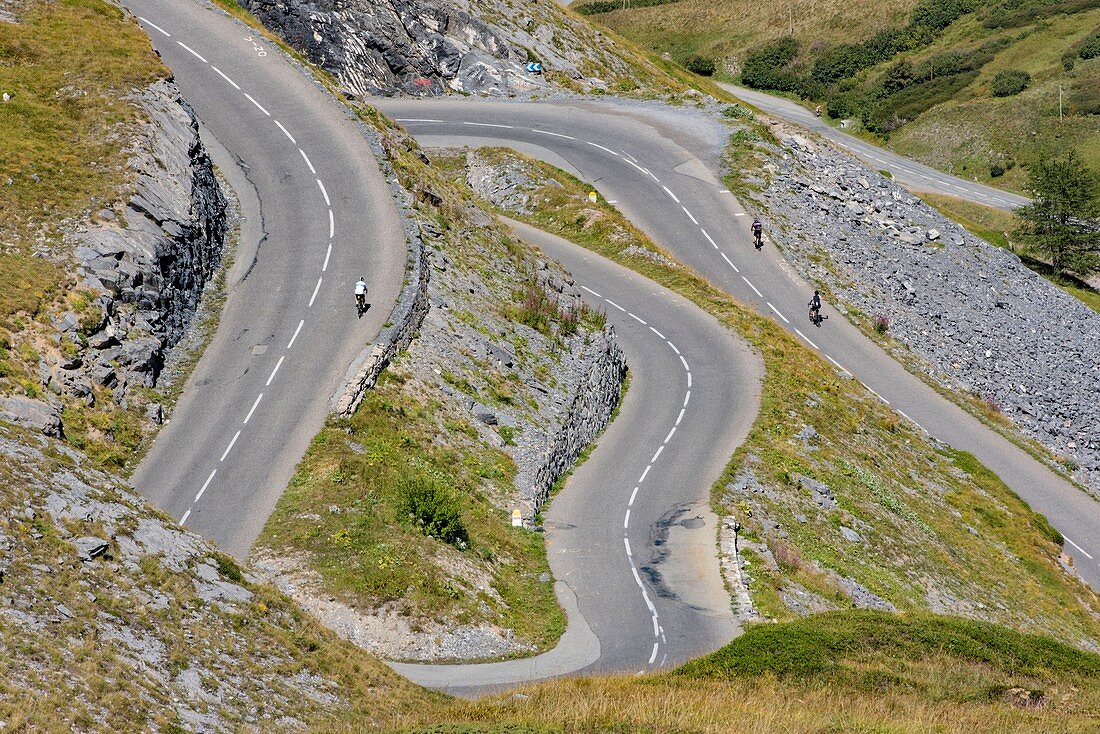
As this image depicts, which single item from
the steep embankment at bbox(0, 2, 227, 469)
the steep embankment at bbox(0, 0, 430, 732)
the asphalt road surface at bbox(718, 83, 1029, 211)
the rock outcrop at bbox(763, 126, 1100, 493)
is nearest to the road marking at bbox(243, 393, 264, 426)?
the steep embankment at bbox(0, 2, 227, 469)

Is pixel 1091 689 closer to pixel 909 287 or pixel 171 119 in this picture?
pixel 171 119

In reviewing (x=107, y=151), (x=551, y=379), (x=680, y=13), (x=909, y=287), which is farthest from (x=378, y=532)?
(x=680, y=13)

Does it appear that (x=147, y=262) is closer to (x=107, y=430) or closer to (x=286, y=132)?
(x=107, y=430)

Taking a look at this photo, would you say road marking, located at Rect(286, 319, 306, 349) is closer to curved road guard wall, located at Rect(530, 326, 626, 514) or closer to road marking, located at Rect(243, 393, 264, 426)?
road marking, located at Rect(243, 393, 264, 426)

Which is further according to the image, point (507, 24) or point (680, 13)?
point (680, 13)

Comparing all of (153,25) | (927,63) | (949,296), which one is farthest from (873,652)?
(927,63)

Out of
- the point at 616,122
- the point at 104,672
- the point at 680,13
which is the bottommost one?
the point at 104,672
